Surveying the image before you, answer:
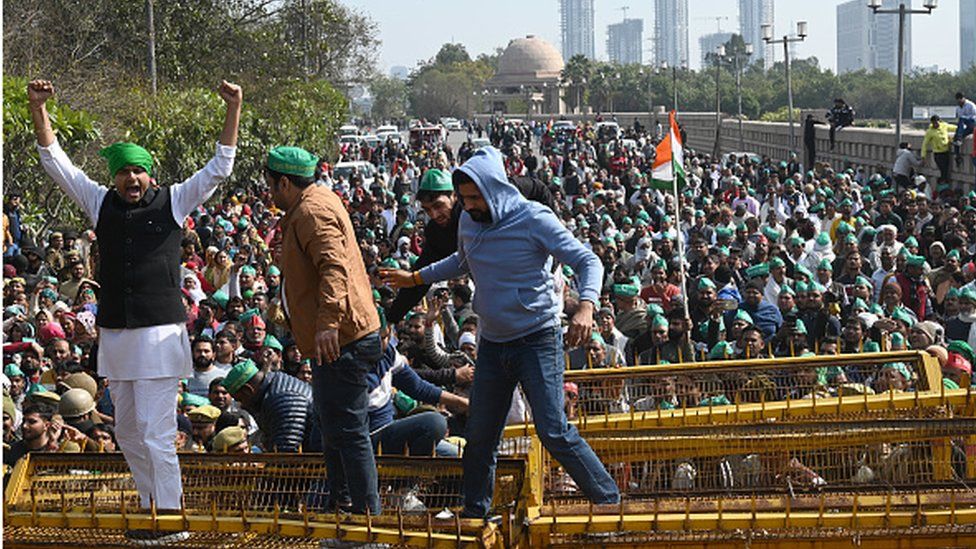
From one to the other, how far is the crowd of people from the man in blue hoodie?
0.05 feet

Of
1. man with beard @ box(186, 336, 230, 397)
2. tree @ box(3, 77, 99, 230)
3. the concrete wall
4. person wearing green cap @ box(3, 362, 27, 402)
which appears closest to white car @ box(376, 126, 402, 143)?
the concrete wall

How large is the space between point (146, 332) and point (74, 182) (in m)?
0.69

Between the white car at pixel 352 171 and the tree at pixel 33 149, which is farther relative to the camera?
Answer: the white car at pixel 352 171

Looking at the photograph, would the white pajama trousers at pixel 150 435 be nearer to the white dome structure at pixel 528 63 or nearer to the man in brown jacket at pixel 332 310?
the man in brown jacket at pixel 332 310

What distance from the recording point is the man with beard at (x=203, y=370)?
1151cm

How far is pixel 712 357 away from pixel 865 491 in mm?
6157

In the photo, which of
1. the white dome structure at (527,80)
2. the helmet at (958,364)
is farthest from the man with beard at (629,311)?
the white dome structure at (527,80)

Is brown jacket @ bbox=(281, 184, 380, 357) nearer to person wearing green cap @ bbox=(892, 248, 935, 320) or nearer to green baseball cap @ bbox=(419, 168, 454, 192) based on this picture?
green baseball cap @ bbox=(419, 168, 454, 192)

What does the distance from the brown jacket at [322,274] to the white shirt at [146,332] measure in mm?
435

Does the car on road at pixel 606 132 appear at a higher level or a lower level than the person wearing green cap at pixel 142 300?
lower

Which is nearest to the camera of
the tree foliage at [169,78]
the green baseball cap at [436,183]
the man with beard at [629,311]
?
the green baseball cap at [436,183]

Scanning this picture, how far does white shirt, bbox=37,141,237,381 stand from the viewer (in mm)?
6328

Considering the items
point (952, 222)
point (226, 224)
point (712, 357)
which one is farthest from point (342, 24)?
point (712, 357)

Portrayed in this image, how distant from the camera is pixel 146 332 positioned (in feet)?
20.8
